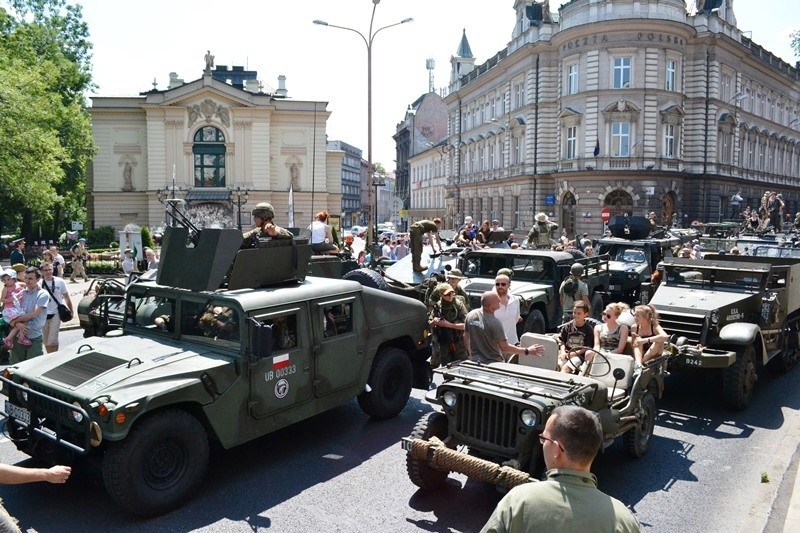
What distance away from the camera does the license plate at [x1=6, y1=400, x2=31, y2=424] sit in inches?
243

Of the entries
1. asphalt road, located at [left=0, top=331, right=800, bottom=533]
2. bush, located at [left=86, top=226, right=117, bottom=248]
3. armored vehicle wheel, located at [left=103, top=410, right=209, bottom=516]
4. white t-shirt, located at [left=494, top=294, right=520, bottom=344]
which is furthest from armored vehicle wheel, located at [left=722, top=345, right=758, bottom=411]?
bush, located at [left=86, top=226, right=117, bottom=248]

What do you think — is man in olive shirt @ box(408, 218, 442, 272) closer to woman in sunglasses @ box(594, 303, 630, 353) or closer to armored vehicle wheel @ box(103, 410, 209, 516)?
woman in sunglasses @ box(594, 303, 630, 353)

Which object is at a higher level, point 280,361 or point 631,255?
point 631,255

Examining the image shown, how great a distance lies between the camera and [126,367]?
6148mm

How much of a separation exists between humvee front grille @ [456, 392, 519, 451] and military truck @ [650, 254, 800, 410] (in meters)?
4.17

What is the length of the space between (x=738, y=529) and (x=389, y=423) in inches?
159

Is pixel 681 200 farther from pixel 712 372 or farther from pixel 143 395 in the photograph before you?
pixel 143 395

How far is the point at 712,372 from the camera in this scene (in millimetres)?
9375

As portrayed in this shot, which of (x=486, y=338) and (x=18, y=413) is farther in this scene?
(x=486, y=338)

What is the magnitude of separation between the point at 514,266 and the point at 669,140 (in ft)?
101

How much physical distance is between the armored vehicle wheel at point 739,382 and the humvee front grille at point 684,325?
23.1 inches

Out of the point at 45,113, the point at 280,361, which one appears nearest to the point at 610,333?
the point at 280,361

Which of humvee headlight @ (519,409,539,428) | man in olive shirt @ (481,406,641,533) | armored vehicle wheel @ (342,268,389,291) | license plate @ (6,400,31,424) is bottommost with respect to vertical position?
license plate @ (6,400,31,424)

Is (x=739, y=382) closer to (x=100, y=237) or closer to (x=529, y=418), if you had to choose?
(x=529, y=418)
